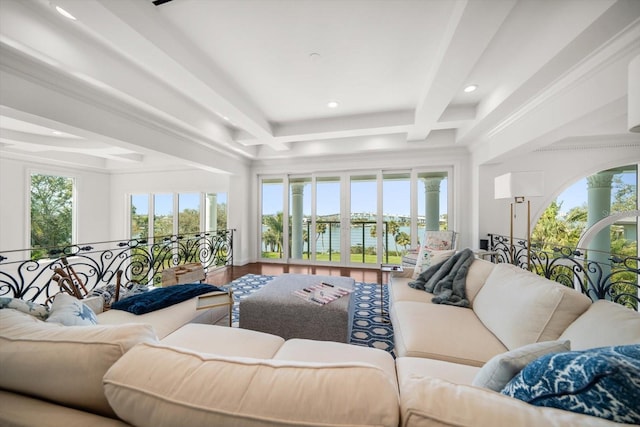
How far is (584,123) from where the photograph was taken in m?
2.38

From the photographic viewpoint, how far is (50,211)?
5367mm

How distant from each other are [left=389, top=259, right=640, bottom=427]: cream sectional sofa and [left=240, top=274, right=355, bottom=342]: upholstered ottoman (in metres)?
0.46

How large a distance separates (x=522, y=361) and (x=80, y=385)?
129 centimetres

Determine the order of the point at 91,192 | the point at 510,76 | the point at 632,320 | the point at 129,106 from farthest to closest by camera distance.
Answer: the point at 91,192 < the point at 129,106 < the point at 510,76 < the point at 632,320

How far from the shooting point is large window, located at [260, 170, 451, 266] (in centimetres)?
489

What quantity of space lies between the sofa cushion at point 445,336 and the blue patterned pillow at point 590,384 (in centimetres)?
73

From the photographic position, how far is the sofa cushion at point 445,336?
1.33 meters

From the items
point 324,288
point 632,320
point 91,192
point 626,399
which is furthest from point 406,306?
point 91,192

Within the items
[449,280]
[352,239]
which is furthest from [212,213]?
[449,280]

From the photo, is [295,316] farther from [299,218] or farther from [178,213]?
[178,213]

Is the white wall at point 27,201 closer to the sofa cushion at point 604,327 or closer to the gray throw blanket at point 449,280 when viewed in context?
the gray throw blanket at point 449,280

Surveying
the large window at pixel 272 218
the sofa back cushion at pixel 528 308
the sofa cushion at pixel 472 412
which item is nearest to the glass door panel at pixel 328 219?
the large window at pixel 272 218

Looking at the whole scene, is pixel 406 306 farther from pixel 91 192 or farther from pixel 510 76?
pixel 91 192

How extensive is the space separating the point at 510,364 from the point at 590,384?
0.26 meters
